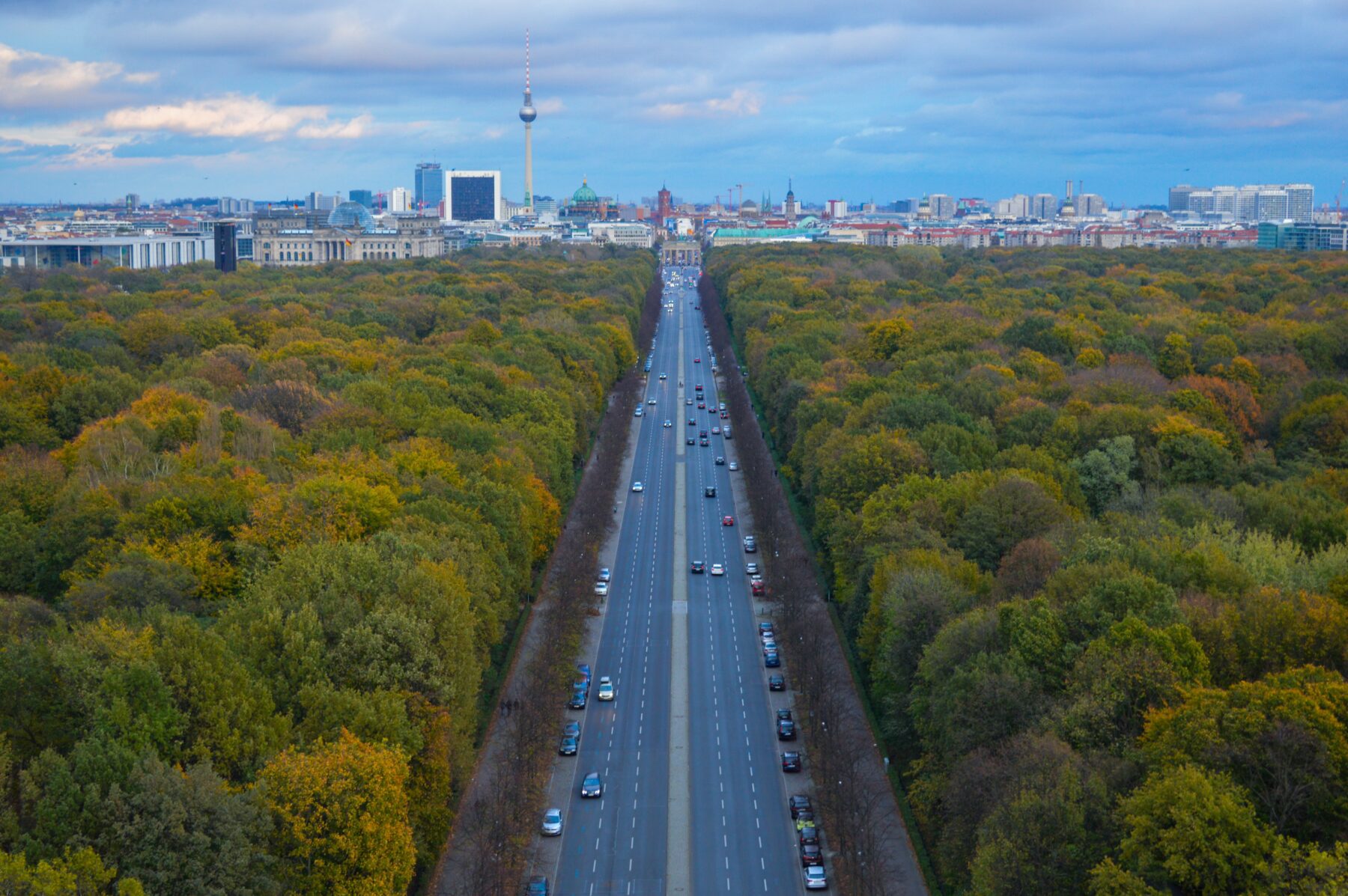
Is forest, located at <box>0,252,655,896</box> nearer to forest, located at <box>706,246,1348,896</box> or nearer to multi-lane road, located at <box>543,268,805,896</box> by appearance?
multi-lane road, located at <box>543,268,805,896</box>

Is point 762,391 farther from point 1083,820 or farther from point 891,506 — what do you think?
point 1083,820

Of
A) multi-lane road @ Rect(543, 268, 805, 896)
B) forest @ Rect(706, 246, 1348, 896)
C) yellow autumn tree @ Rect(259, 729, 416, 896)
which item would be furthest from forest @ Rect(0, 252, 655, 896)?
forest @ Rect(706, 246, 1348, 896)

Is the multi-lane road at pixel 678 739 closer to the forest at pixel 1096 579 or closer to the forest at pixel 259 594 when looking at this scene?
the forest at pixel 259 594

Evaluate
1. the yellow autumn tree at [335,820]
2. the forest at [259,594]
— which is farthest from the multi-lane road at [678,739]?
the yellow autumn tree at [335,820]

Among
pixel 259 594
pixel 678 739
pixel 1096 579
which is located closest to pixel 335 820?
pixel 259 594

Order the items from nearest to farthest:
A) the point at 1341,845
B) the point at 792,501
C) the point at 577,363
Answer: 1. the point at 1341,845
2. the point at 792,501
3. the point at 577,363

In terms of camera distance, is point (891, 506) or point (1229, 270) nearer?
point (891, 506)

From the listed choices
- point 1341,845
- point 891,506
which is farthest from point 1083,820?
point 891,506
